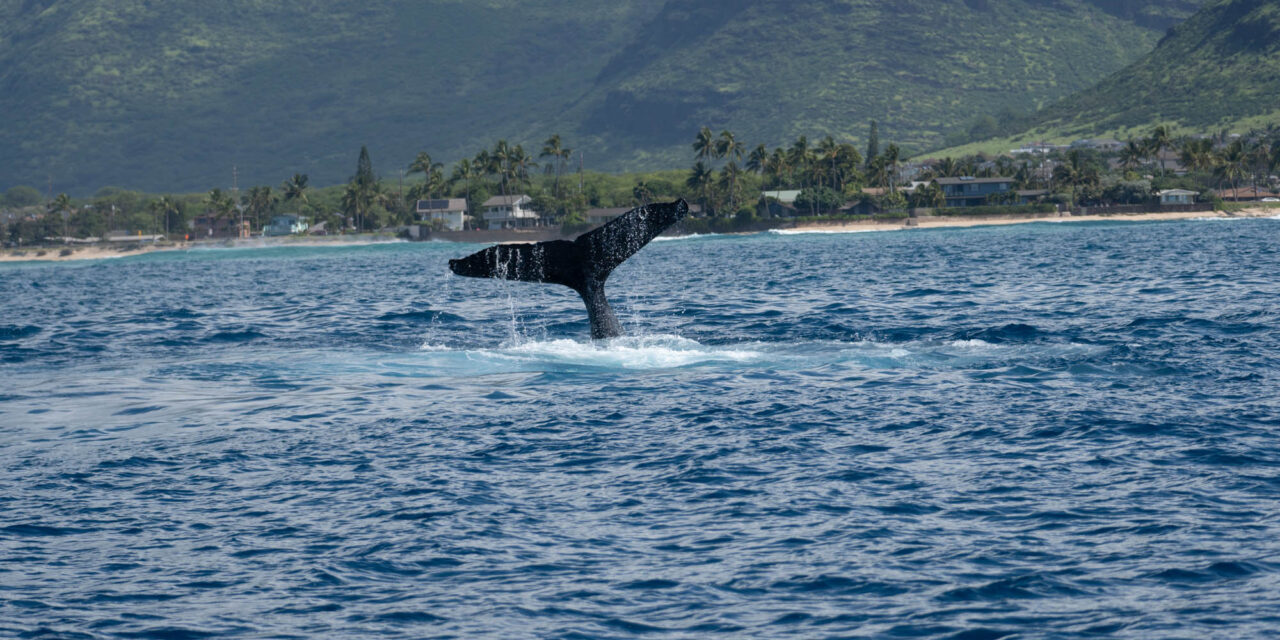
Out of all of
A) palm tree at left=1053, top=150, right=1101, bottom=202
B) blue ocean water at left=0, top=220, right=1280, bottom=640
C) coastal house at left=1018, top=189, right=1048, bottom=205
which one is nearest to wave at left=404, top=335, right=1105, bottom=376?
blue ocean water at left=0, top=220, right=1280, bottom=640

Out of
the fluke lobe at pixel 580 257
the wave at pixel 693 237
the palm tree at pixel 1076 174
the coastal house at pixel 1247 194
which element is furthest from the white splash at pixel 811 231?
the fluke lobe at pixel 580 257

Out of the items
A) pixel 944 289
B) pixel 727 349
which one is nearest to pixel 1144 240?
pixel 944 289

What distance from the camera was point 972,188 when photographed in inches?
7662

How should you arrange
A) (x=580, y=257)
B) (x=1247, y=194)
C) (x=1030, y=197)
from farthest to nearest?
(x=1030, y=197)
(x=1247, y=194)
(x=580, y=257)

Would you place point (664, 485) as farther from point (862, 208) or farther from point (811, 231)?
point (862, 208)

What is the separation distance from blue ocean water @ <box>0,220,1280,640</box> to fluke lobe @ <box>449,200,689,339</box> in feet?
5.62

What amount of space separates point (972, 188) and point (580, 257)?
6948 inches

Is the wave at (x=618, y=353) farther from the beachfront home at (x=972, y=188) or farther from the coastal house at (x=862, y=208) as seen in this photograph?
the beachfront home at (x=972, y=188)

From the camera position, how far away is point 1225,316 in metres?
31.7

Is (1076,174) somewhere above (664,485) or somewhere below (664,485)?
above

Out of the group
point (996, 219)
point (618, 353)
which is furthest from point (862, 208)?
point (618, 353)

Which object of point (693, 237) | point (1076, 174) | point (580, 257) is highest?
point (1076, 174)

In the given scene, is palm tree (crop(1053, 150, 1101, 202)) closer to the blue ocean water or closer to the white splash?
the white splash

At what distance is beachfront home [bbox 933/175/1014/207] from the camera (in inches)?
7628
